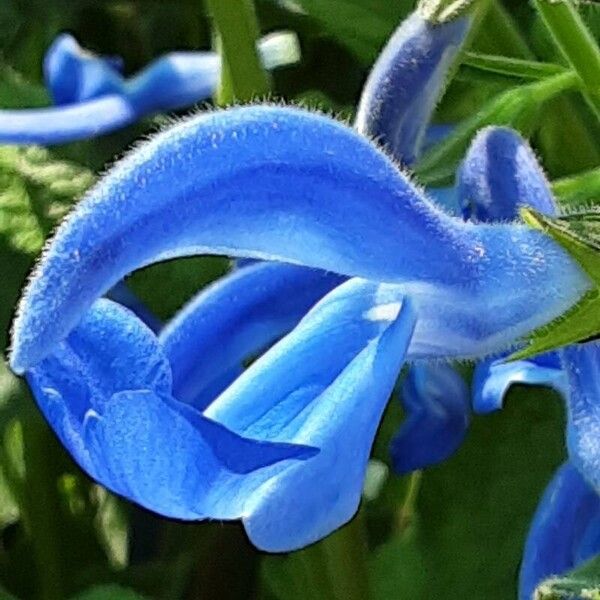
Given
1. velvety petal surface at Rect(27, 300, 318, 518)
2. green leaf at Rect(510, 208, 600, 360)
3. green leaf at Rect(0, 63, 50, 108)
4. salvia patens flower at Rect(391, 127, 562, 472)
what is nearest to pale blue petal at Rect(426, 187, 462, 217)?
salvia patens flower at Rect(391, 127, 562, 472)

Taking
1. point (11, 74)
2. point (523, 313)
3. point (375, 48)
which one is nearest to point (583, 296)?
point (523, 313)

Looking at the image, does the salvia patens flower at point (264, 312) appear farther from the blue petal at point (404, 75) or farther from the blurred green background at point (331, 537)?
the blurred green background at point (331, 537)

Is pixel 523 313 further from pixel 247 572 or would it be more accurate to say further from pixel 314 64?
pixel 314 64

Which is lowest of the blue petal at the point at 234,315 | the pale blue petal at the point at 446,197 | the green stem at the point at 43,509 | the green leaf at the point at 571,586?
the green stem at the point at 43,509

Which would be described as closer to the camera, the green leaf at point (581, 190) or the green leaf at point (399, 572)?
the green leaf at point (581, 190)

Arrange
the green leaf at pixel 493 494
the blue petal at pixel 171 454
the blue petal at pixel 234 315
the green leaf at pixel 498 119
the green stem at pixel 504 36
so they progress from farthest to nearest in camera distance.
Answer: the green leaf at pixel 493 494
the green stem at pixel 504 36
the green leaf at pixel 498 119
the blue petal at pixel 234 315
the blue petal at pixel 171 454

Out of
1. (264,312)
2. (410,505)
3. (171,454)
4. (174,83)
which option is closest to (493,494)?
(410,505)

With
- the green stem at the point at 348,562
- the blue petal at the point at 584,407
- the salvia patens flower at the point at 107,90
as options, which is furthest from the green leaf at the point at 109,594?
the blue petal at the point at 584,407
